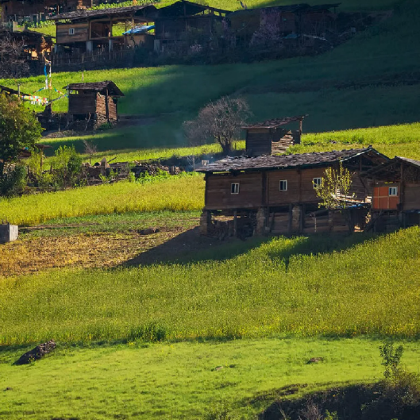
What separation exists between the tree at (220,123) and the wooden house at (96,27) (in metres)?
31.0

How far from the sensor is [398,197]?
50.8 metres

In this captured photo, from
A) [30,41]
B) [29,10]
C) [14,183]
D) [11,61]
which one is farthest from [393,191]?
[29,10]

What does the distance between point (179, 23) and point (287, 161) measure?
6545 cm

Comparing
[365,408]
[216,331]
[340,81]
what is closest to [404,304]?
[216,331]

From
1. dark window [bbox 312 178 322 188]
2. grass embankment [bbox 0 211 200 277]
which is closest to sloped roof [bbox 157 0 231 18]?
grass embankment [bbox 0 211 200 277]

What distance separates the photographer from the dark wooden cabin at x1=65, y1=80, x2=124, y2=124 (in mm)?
94438

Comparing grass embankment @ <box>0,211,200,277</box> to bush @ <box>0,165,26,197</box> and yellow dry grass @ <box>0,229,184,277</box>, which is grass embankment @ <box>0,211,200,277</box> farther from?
bush @ <box>0,165,26,197</box>

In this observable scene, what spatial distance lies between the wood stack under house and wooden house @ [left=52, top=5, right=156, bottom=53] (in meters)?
62.9

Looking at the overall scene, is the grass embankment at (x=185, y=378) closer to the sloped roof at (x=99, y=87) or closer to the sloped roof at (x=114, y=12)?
the sloped roof at (x=99, y=87)

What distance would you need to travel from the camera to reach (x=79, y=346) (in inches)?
1560

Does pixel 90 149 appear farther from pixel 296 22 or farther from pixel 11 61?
pixel 11 61

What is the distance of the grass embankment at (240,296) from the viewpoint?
126ft

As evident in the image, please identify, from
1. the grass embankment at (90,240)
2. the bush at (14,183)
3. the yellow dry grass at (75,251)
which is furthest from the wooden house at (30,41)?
the yellow dry grass at (75,251)

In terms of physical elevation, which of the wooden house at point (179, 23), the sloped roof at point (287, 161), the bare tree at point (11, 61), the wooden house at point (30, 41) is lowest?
the sloped roof at point (287, 161)
